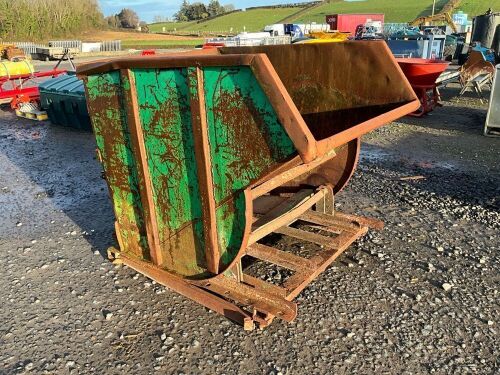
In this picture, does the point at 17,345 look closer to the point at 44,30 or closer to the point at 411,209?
the point at 411,209

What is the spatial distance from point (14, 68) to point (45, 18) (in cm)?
3324

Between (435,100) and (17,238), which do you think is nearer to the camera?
(17,238)

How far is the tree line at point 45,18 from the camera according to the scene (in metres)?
36.6

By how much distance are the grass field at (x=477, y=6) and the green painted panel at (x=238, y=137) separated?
170ft

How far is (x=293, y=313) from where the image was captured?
9.46 ft

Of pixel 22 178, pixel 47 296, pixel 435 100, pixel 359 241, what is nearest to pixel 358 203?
pixel 359 241

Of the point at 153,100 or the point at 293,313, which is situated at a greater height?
the point at 153,100

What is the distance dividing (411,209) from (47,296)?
→ 3661 mm

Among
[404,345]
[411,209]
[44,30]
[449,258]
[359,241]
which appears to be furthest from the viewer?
[44,30]

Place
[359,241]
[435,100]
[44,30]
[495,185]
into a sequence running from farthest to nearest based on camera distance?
[44,30] → [435,100] → [495,185] → [359,241]

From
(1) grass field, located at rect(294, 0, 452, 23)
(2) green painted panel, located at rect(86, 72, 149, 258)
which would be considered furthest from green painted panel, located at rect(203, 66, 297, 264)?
(1) grass field, located at rect(294, 0, 452, 23)

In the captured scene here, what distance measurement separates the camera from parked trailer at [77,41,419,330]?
8.29 feet

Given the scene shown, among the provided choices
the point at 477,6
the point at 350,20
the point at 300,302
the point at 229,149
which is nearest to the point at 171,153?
the point at 229,149

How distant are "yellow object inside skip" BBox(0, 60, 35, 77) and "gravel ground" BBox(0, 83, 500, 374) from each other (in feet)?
22.3
